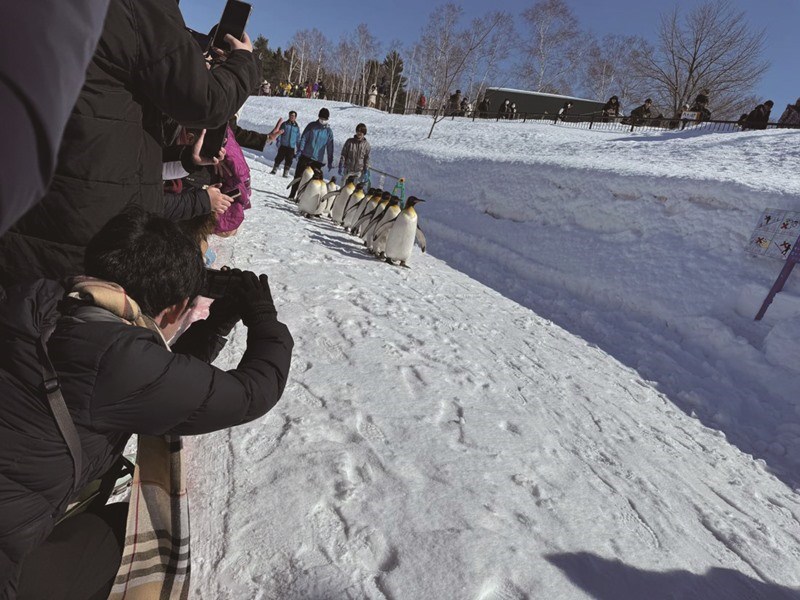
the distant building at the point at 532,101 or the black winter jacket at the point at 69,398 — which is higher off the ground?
the distant building at the point at 532,101

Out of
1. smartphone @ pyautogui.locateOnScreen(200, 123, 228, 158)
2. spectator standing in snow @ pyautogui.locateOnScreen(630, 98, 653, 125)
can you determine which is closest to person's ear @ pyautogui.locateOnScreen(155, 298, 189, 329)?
smartphone @ pyautogui.locateOnScreen(200, 123, 228, 158)

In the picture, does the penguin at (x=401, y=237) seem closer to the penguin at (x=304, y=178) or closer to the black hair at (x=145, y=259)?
the penguin at (x=304, y=178)

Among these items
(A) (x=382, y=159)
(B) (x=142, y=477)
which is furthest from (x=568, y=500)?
(A) (x=382, y=159)

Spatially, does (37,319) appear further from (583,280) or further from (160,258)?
(583,280)

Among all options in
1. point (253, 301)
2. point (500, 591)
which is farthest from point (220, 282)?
point (500, 591)

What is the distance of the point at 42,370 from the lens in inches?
34.2

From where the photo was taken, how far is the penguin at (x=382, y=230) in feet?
18.5

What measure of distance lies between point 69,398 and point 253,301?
42 centimetres

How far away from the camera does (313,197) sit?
7.15 metres

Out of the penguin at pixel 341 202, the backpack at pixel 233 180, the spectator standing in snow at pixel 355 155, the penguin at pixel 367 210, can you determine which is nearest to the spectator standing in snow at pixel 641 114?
the spectator standing in snow at pixel 355 155

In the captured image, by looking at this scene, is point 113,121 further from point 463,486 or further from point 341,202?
point 341,202

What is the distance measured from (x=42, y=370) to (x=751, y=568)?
2465 millimetres

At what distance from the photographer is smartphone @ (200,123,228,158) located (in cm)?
185

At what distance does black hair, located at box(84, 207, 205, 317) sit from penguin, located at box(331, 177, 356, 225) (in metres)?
6.11
